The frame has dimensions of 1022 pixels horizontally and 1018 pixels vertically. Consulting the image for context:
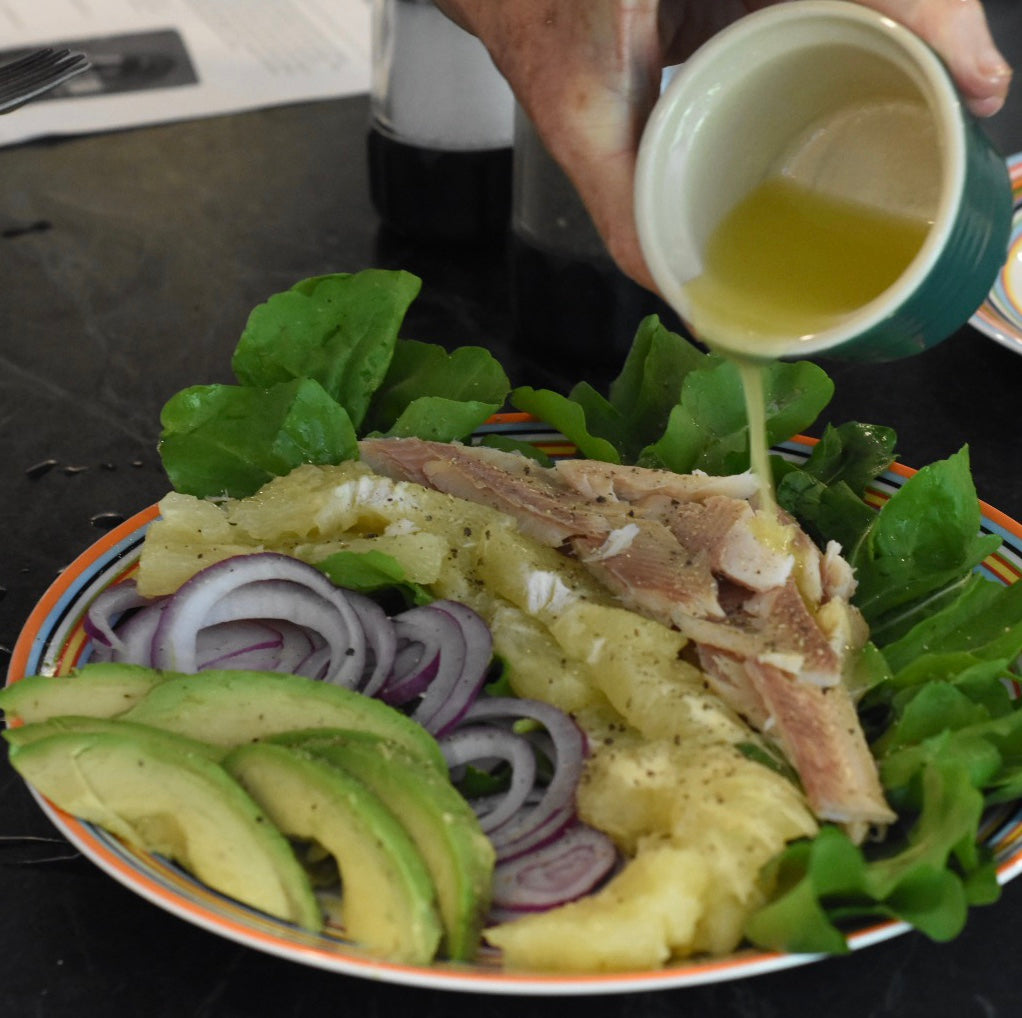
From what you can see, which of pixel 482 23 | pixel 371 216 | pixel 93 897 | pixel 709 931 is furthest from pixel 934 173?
pixel 371 216

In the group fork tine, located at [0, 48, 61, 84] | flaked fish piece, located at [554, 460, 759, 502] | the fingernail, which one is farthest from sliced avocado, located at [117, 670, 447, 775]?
fork tine, located at [0, 48, 61, 84]

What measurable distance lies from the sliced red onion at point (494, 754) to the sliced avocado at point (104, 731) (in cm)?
23

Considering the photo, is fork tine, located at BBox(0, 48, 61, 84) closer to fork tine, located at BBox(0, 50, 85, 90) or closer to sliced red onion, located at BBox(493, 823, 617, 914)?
fork tine, located at BBox(0, 50, 85, 90)

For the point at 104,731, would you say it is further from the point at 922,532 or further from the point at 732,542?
the point at 922,532

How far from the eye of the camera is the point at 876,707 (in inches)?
59.2

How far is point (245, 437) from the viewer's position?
6.24ft

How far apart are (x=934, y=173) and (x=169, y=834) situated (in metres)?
0.99

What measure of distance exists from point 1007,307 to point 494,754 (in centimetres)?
142

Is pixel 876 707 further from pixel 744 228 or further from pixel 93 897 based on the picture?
pixel 93 897

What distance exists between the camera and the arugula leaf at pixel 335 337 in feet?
6.50

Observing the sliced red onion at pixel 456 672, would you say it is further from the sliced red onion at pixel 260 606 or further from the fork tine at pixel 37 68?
the fork tine at pixel 37 68

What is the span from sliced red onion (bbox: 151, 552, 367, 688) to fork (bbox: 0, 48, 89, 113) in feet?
4.90

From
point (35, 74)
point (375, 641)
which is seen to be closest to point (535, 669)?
point (375, 641)

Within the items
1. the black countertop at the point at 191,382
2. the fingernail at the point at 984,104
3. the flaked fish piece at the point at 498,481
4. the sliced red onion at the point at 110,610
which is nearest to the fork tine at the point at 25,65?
the black countertop at the point at 191,382
